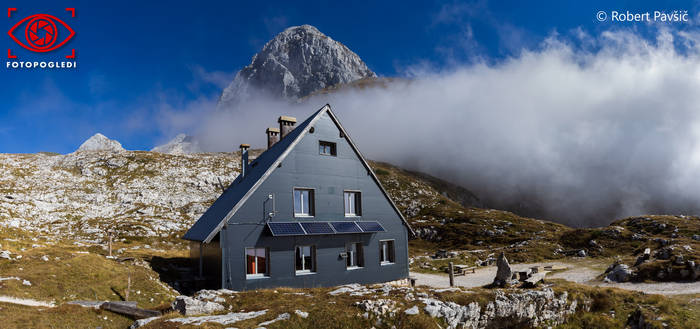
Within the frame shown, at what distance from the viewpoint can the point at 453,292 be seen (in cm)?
1686

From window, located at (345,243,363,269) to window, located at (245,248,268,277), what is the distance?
6.34 meters

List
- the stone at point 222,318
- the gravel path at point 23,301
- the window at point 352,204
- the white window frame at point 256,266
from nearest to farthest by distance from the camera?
the stone at point 222,318
the gravel path at point 23,301
the white window frame at point 256,266
the window at point 352,204

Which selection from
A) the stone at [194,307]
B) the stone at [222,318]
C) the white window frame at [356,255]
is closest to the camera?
the stone at [222,318]

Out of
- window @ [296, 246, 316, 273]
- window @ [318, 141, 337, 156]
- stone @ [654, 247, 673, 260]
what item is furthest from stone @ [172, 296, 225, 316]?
stone @ [654, 247, 673, 260]

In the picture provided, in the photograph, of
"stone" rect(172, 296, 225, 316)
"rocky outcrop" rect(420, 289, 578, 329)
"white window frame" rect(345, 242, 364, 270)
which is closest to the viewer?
"rocky outcrop" rect(420, 289, 578, 329)

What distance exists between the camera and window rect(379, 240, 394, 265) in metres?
31.1

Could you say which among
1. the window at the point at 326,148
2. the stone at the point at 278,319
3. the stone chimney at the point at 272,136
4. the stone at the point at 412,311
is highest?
the stone chimney at the point at 272,136

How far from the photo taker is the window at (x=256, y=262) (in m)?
25.1

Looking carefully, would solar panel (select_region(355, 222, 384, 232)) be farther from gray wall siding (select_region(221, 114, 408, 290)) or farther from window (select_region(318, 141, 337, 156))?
window (select_region(318, 141, 337, 156))

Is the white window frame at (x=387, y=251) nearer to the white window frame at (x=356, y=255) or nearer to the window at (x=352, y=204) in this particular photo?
the white window frame at (x=356, y=255)

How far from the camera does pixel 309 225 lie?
27.0 meters

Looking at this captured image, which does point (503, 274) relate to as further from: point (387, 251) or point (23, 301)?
point (23, 301)

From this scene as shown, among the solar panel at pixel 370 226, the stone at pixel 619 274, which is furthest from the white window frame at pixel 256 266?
the stone at pixel 619 274

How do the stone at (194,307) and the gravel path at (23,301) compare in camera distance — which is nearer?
the stone at (194,307)
